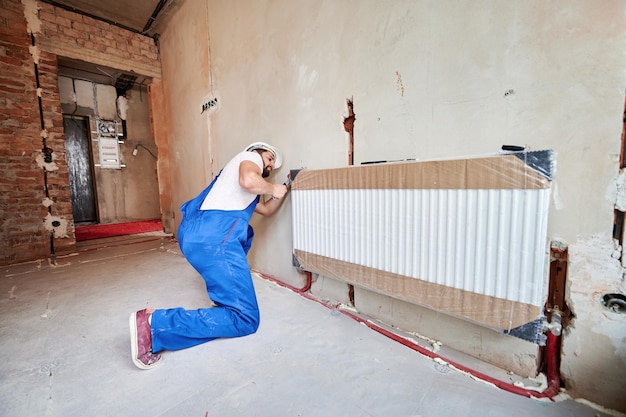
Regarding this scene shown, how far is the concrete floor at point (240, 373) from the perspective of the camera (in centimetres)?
91

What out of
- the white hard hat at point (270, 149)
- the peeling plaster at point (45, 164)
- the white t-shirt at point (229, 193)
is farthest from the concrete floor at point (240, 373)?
the peeling plaster at point (45, 164)

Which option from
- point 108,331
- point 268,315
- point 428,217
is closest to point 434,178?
point 428,217

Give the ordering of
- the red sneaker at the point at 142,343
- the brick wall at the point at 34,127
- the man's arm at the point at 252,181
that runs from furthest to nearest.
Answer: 1. the brick wall at the point at 34,127
2. the man's arm at the point at 252,181
3. the red sneaker at the point at 142,343

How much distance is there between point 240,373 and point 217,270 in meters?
0.50

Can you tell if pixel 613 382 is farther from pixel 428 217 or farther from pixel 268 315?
pixel 268 315

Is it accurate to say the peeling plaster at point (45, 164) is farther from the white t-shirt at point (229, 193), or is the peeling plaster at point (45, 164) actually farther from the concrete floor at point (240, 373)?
the white t-shirt at point (229, 193)

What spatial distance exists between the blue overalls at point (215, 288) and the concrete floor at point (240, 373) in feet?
0.26

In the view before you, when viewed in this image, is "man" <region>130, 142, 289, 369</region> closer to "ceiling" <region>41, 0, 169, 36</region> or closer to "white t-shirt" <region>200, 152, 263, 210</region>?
"white t-shirt" <region>200, 152, 263, 210</region>

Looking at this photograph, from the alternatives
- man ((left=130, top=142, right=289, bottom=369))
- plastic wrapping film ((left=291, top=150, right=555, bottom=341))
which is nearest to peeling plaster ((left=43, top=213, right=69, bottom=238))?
man ((left=130, top=142, right=289, bottom=369))

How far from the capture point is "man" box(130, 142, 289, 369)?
46.1 inches

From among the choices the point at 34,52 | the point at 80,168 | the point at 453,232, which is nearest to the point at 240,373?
the point at 453,232

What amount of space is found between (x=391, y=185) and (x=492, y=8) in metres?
0.76

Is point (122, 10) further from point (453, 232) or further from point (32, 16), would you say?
point (453, 232)

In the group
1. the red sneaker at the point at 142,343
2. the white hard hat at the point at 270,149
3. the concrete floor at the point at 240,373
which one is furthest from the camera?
the white hard hat at the point at 270,149
